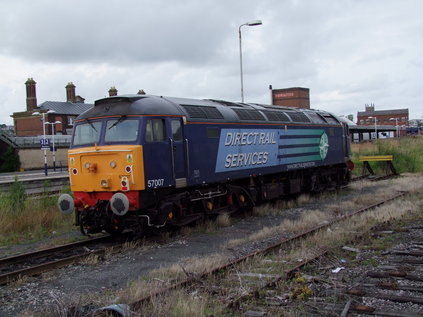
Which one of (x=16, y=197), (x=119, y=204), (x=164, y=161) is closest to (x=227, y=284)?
(x=119, y=204)

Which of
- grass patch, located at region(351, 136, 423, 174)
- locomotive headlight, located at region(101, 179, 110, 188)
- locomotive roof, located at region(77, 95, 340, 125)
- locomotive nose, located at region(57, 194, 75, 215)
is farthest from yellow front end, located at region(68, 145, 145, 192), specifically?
grass patch, located at region(351, 136, 423, 174)

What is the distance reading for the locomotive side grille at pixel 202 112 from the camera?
38.9ft

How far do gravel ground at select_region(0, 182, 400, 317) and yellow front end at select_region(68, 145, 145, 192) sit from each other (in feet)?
4.96

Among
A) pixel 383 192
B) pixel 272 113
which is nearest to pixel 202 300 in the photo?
pixel 272 113

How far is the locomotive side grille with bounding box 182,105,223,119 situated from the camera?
1184cm

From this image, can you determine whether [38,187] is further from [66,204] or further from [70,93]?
[70,93]

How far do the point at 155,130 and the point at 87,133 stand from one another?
5.57 feet

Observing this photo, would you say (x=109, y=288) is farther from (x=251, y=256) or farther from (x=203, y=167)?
(x=203, y=167)

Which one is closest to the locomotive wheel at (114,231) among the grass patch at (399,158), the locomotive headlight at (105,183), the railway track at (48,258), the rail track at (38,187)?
the railway track at (48,258)

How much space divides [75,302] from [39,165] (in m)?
47.4

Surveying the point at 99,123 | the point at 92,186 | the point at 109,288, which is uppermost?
the point at 99,123

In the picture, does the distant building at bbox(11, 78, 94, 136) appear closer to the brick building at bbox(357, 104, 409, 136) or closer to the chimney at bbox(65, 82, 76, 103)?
the chimney at bbox(65, 82, 76, 103)

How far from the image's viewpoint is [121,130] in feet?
34.2

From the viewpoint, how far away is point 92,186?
10602 millimetres
